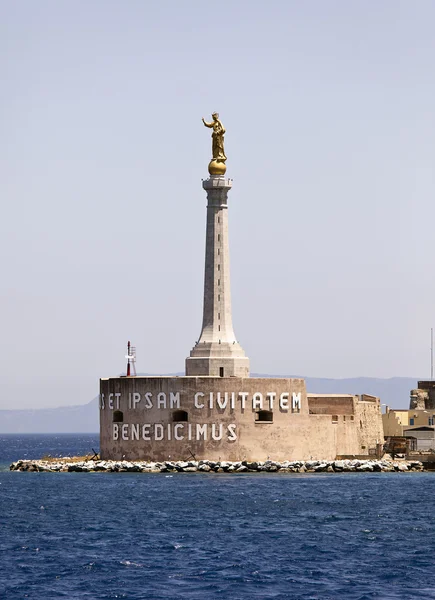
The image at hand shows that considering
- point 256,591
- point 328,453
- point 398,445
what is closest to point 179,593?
point 256,591

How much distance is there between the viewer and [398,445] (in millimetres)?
75250

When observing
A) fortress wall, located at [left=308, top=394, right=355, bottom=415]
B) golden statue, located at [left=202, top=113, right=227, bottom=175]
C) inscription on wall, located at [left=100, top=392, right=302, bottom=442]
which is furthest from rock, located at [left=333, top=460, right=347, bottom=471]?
golden statue, located at [left=202, top=113, right=227, bottom=175]

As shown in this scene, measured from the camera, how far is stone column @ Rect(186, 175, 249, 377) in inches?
2576

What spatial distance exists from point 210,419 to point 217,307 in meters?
5.47

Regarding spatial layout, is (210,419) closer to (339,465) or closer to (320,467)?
(320,467)

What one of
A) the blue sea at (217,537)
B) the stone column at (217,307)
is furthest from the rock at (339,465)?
the stone column at (217,307)

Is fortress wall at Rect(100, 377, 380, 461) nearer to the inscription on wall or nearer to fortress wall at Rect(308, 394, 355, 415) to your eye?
the inscription on wall

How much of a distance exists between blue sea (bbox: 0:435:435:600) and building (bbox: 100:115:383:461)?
87.9 inches

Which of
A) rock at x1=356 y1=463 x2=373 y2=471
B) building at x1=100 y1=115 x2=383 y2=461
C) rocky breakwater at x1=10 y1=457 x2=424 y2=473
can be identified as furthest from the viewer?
rock at x1=356 y1=463 x2=373 y2=471

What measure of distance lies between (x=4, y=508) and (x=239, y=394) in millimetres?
14406

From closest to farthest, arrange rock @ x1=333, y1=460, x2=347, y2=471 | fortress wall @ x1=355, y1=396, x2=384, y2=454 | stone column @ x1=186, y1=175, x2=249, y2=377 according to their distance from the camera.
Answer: stone column @ x1=186, y1=175, x2=249, y2=377 → rock @ x1=333, y1=460, x2=347, y2=471 → fortress wall @ x1=355, y1=396, x2=384, y2=454

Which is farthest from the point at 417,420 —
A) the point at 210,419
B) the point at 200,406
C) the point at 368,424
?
the point at 200,406

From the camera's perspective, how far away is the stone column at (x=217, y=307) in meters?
65.4

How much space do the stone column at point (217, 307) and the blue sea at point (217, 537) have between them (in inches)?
220
